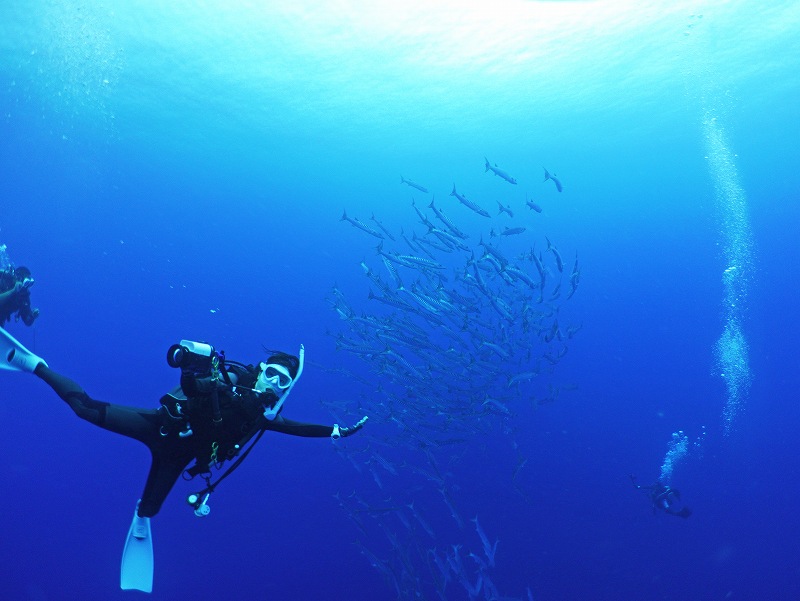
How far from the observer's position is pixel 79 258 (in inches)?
1912

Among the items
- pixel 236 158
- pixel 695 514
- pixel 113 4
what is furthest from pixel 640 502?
pixel 236 158

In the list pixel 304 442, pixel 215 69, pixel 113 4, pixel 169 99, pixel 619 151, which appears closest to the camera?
pixel 113 4

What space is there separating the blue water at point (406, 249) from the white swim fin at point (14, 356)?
26.9ft

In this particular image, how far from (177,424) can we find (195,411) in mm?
223

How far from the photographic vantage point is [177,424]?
154 inches

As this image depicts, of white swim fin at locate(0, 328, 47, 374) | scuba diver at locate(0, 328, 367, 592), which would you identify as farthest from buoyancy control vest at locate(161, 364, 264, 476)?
white swim fin at locate(0, 328, 47, 374)

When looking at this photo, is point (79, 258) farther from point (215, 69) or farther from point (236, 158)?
point (215, 69)

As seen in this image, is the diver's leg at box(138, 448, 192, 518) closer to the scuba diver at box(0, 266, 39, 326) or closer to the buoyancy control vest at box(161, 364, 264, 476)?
the buoyancy control vest at box(161, 364, 264, 476)

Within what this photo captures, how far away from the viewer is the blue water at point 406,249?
15.9 m

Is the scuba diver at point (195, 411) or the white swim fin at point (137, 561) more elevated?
the scuba diver at point (195, 411)

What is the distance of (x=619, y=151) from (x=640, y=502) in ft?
56.3

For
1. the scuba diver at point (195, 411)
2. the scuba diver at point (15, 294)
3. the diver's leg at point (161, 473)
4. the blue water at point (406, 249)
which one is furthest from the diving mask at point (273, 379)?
the blue water at point (406, 249)

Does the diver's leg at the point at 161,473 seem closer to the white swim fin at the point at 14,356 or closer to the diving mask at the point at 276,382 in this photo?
the diving mask at the point at 276,382

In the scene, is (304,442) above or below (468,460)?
above
